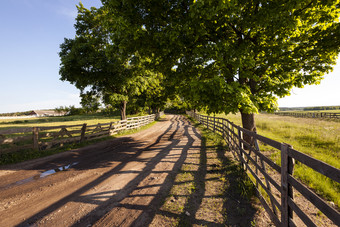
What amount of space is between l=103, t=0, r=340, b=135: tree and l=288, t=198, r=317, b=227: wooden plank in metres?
3.64

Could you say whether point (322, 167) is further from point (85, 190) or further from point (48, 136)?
point (48, 136)

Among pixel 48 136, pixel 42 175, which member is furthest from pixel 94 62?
pixel 42 175

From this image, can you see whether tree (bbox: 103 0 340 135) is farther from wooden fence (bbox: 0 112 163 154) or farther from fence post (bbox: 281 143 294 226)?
wooden fence (bbox: 0 112 163 154)

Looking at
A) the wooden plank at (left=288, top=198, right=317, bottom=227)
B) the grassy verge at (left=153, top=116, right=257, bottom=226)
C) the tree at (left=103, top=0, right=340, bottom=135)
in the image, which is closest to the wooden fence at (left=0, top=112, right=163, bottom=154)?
the tree at (left=103, top=0, right=340, bottom=135)

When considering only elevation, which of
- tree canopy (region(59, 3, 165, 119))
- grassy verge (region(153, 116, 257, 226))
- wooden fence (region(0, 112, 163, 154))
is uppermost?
tree canopy (region(59, 3, 165, 119))

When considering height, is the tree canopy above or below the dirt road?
above

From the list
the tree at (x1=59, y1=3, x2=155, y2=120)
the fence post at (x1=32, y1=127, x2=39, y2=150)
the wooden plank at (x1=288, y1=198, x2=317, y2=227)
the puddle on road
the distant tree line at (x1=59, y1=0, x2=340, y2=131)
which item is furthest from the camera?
the tree at (x1=59, y1=3, x2=155, y2=120)

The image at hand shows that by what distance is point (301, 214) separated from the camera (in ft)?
7.65

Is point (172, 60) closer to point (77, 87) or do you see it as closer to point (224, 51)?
point (224, 51)

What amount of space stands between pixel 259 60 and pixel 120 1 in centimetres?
700

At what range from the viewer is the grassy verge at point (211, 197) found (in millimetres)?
3502

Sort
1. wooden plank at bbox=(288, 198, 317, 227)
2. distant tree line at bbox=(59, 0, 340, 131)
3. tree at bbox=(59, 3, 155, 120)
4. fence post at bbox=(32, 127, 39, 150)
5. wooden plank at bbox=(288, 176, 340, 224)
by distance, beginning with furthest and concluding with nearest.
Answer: tree at bbox=(59, 3, 155, 120) → fence post at bbox=(32, 127, 39, 150) → distant tree line at bbox=(59, 0, 340, 131) → wooden plank at bbox=(288, 198, 317, 227) → wooden plank at bbox=(288, 176, 340, 224)

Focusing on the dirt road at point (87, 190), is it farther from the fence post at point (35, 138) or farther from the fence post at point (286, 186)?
the fence post at point (286, 186)

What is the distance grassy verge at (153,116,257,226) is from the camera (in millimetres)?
3502
